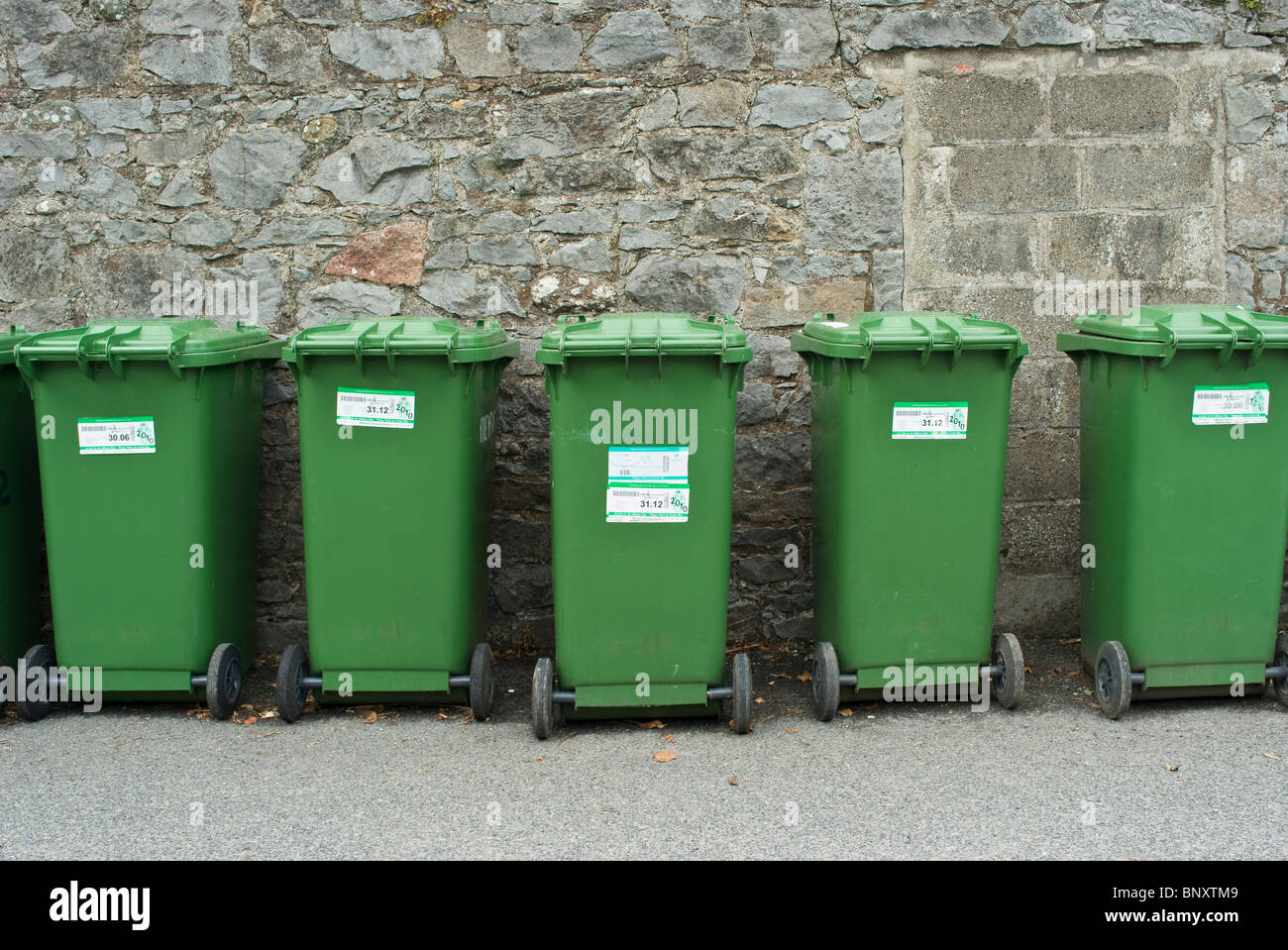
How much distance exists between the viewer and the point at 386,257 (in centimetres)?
474

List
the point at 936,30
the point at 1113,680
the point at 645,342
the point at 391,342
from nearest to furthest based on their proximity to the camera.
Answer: the point at 645,342, the point at 391,342, the point at 1113,680, the point at 936,30

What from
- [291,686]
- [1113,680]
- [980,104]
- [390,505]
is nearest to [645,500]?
[390,505]

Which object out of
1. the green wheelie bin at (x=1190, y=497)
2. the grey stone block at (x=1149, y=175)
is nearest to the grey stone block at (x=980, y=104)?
the grey stone block at (x=1149, y=175)

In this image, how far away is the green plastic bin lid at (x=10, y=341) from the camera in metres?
4.24

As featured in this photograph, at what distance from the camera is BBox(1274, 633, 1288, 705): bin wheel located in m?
4.18

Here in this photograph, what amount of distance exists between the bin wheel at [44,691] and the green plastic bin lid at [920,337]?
3.12m

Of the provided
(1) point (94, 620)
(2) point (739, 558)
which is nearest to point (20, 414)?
(1) point (94, 620)

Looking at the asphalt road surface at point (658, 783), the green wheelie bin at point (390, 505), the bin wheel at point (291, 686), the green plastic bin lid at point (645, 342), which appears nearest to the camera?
the asphalt road surface at point (658, 783)

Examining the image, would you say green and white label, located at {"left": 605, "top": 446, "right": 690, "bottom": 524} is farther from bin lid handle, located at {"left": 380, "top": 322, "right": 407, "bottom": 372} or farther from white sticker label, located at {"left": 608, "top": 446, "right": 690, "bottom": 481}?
bin lid handle, located at {"left": 380, "top": 322, "right": 407, "bottom": 372}

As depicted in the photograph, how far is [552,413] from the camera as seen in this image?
3.90 metres

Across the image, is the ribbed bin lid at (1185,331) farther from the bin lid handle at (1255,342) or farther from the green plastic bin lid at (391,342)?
the green plastic bin lid at (391,342)

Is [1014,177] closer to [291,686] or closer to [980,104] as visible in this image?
[980,104]

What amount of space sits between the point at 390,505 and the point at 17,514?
1.58 metres

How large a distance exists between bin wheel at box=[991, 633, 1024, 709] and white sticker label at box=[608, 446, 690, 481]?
1427mm
